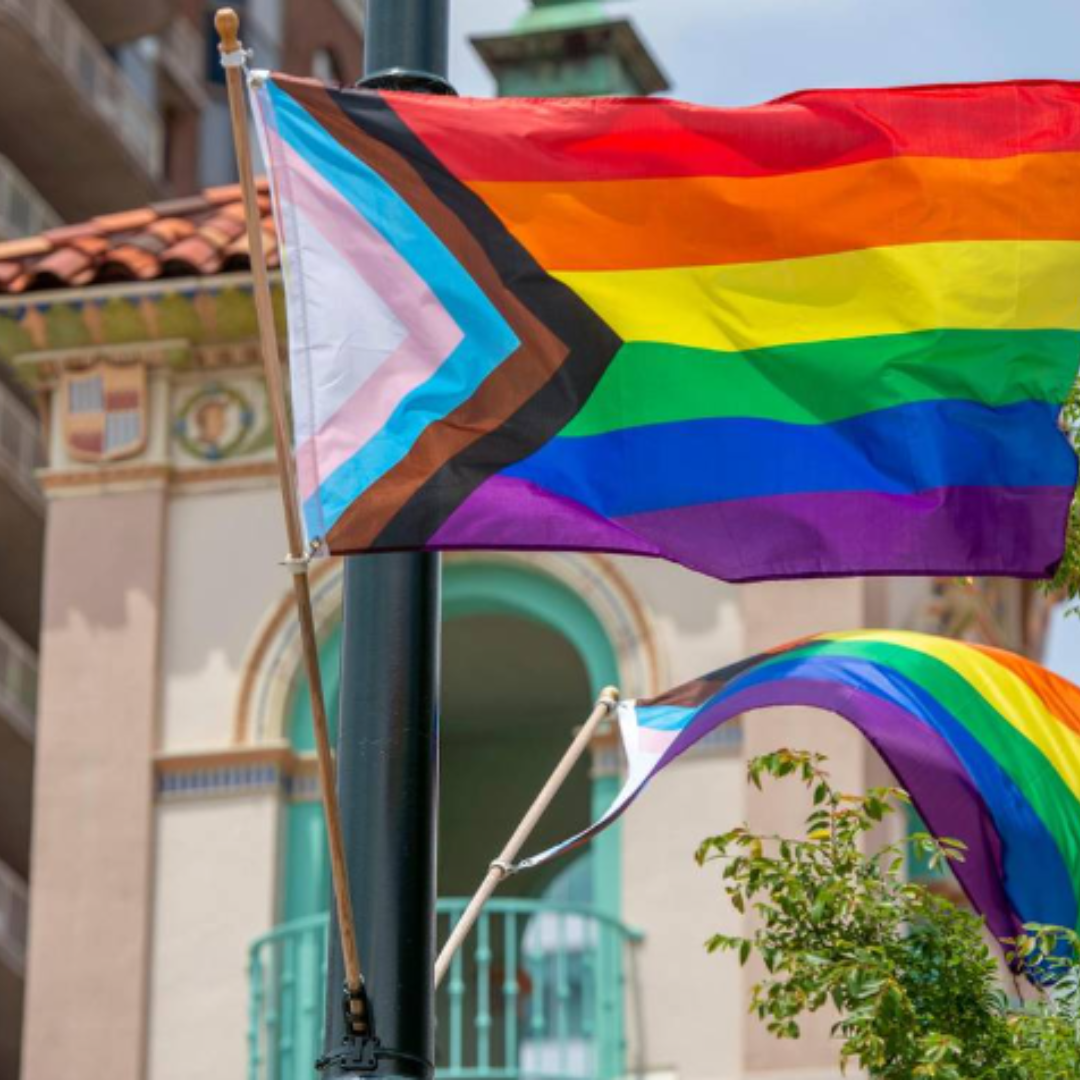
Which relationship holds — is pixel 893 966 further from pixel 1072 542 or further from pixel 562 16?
pixel 562 16

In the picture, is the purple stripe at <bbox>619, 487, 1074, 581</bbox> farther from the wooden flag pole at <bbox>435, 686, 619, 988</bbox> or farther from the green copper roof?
the green copper roof

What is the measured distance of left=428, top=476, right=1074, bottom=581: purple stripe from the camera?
33.1 ft

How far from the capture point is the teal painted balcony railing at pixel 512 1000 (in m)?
18.5

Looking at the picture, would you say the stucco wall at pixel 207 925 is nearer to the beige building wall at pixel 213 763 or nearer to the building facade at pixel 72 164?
the beige building wall at pixel 213 763

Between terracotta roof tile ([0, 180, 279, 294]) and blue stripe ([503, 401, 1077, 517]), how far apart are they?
32.0 ft

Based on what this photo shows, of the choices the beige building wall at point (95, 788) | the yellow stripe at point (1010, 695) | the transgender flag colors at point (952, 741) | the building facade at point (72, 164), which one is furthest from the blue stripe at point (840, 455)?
the building facade at point (72, 164)

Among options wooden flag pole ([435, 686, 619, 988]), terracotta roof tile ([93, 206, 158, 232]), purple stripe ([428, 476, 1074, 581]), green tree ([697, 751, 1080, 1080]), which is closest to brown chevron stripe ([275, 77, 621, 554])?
purple stripe ([428, 476, 1074, 581])

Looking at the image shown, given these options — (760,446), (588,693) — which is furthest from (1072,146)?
(588,693)

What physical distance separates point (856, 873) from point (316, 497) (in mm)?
3237

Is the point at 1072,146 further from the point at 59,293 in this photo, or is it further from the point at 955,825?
the point at 59,293

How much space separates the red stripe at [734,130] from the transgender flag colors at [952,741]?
245 cm

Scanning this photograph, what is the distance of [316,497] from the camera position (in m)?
9.39

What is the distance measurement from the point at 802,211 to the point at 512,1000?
29.0ft

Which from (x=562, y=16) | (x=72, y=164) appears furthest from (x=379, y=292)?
(x=72, y=164)
